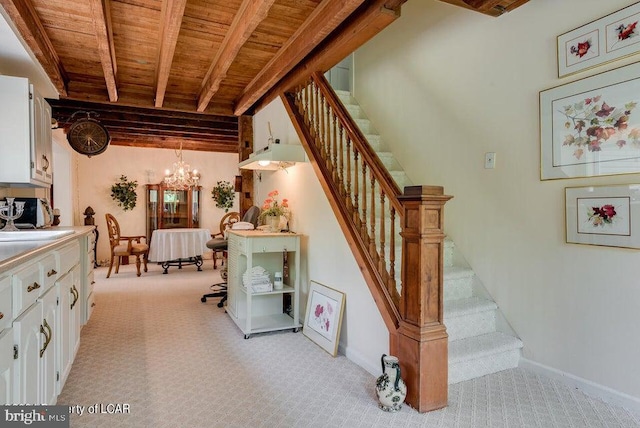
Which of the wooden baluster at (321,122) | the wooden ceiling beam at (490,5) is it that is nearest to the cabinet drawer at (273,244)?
the wooden baluster at (321,122)

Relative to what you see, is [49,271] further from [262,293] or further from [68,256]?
[262,293]

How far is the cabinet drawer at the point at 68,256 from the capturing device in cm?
217

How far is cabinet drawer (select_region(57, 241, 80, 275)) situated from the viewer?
7.13 ft

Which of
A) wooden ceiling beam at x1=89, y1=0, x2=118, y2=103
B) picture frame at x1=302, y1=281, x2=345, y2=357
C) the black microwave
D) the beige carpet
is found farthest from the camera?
the black microwave

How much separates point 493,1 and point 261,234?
8.45 feet

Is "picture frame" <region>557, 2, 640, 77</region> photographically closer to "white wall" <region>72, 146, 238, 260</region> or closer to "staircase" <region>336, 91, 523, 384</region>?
"staircase" <region>336, 91, 523, 384</region>

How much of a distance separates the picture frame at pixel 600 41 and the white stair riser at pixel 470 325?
1713 millimetres

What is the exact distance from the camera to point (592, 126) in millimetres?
2250

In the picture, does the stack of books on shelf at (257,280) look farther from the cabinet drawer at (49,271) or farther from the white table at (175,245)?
the white table at (175,245)

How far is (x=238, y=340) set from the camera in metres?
3.30

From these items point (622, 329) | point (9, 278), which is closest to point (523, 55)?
point (622, 329)

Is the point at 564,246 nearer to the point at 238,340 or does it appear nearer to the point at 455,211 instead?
the point at 455,211

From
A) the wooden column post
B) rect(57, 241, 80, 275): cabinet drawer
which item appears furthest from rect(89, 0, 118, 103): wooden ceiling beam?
the wooden column post

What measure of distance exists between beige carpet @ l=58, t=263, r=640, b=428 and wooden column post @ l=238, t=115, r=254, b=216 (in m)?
2.15
